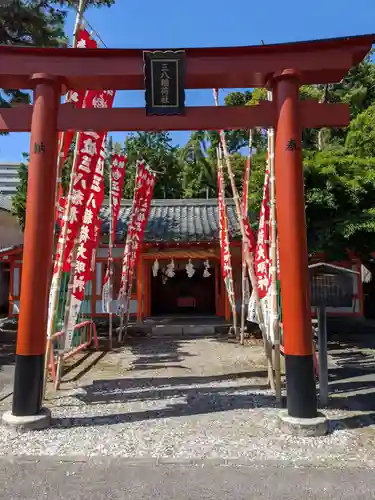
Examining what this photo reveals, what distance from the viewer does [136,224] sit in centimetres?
1199

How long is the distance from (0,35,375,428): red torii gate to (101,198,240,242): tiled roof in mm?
8596

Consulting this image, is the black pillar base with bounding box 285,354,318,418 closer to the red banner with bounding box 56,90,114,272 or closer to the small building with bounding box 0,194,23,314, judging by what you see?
the red banner with bounding box 56,90,114,272

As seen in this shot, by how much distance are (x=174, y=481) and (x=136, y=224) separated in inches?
355

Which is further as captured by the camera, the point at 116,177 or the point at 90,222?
the point at 116,177

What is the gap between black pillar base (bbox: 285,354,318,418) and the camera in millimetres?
4719

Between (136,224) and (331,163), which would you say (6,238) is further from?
(331,163)

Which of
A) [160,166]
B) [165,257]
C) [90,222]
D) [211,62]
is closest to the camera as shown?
[211,62]

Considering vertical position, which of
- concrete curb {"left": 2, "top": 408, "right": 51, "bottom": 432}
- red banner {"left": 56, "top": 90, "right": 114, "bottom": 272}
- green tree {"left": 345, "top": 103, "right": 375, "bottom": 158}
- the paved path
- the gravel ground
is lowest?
the paved path

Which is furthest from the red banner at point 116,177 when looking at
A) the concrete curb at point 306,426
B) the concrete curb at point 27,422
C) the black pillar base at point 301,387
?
the concrete curb at point 306,426

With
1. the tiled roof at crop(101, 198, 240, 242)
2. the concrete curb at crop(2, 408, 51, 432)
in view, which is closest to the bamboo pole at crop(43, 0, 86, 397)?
the concrete curb at crop(2, 408, 51, 432)

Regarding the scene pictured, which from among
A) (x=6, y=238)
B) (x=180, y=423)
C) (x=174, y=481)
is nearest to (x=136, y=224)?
(x=180, y=423)

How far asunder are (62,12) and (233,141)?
618 inches

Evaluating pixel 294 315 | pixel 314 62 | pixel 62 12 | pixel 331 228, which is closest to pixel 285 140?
pixel 314 62

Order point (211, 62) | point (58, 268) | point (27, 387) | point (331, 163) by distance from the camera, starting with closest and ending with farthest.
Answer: point (27, 387) < point (211, 62) < point (58, 268) < point (331, 163)
